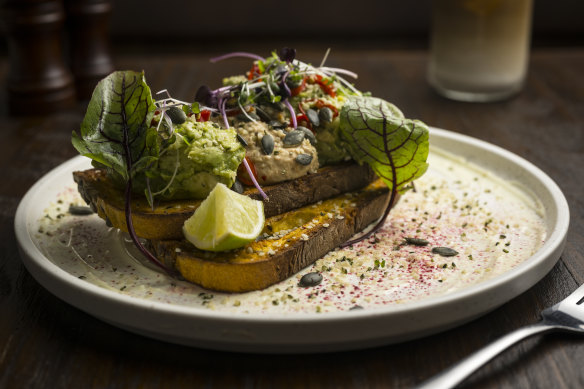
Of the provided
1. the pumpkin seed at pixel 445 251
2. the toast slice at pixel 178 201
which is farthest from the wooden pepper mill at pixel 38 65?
the pumpkin seed at pixel 445 251

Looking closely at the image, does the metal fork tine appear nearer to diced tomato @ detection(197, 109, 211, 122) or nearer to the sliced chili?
the sliced chili

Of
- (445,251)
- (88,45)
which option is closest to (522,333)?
(445,251)

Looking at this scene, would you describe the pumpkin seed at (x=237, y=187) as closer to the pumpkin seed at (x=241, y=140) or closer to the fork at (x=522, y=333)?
the pumpkin seed at (x=241, y=140)

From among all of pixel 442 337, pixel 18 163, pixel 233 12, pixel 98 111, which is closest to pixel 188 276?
pixel 98 111

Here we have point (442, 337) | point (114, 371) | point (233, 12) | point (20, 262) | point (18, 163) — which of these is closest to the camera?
point (114, 371)

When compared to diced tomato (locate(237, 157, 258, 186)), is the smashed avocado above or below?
above

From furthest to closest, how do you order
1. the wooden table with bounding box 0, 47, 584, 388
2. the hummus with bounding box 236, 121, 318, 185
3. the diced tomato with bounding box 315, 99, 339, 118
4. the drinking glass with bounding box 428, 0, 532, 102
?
the drinking glass with bounding box 428, 0, 532, 102 → the diced tomato with bounding box 315, 99, 339, 118 → the hummus with bounding box 236, 121, 318, 185 → the wooden table with bounding box 0, 47, 584, 388

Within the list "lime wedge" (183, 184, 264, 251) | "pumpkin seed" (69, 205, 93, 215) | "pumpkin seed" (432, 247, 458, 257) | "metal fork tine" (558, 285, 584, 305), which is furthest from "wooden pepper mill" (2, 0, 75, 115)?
"metal fork tine" (558, 285, 584, 305)

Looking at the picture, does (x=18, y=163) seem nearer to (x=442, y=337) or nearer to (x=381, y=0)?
(x=442, y=337)
